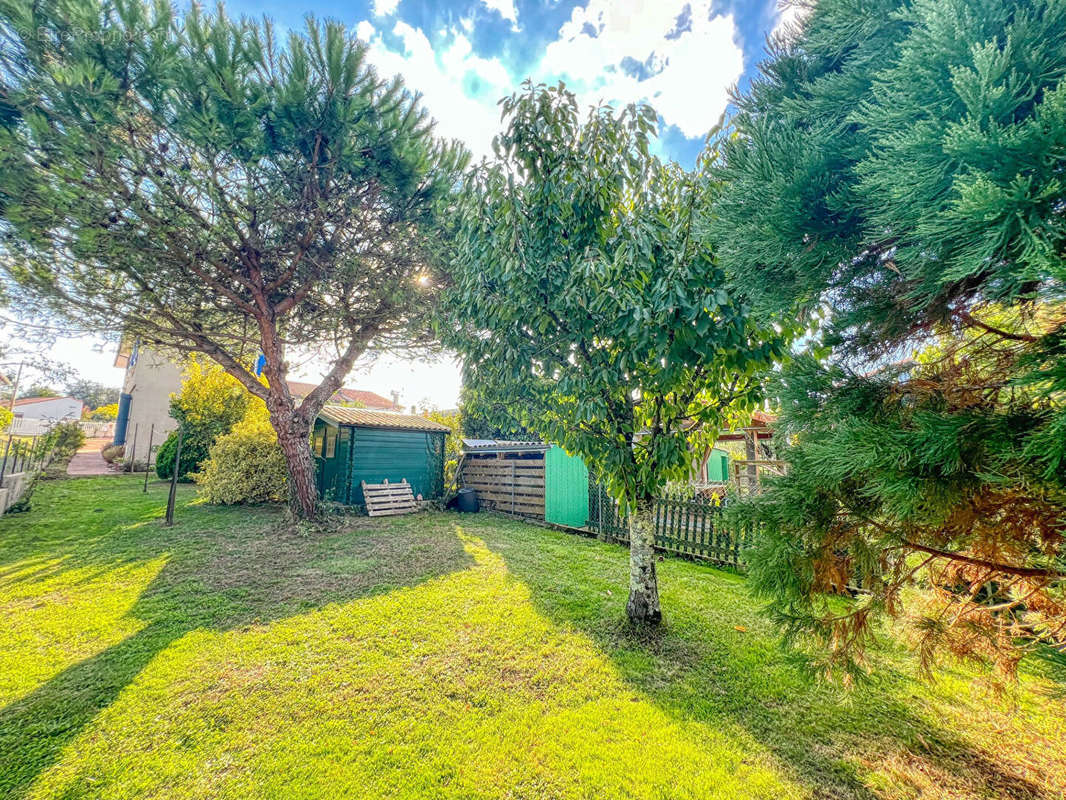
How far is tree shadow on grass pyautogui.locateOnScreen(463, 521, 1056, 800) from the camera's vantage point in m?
2.07

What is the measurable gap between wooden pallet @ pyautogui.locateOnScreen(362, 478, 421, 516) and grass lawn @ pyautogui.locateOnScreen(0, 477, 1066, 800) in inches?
187

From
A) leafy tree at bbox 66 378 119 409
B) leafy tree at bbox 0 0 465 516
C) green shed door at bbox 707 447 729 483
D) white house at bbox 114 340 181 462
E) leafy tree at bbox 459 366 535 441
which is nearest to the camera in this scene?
leafy tree at bbox 459 366 535 441

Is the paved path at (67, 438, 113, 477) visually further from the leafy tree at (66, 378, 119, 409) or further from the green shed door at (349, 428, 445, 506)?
the leafy tree at (66, 378, 119, 409)

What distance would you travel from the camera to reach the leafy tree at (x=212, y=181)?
16.6 ft

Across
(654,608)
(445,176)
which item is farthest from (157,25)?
(654,608)

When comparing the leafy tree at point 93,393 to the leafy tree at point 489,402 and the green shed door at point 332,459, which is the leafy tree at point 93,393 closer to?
the green shed door at point 332,459

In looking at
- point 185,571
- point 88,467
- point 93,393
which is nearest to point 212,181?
point 185,571

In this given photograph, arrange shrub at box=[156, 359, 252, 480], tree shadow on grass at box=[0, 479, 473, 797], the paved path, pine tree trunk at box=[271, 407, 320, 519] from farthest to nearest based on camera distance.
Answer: the paved path
shrub at box=[156, 359, 252, 480]
pine tree trunk at box=[271, 407, 320, 519]
tree shadow on grass at box=[0, 479, 473, 797]

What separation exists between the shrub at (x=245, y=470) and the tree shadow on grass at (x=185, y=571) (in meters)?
0.82

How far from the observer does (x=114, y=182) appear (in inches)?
225

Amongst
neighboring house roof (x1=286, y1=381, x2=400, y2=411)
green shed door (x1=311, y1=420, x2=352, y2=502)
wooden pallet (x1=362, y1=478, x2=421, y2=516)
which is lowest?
wooden pallet (x1=362, y1=478, x2=421, y2=516)

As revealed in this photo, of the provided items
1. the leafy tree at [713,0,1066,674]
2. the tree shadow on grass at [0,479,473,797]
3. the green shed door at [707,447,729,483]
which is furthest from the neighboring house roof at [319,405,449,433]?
the green shed door at [707,447,729,483]

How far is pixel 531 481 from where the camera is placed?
9.75 meters

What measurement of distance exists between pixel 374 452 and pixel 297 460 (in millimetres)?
2601
